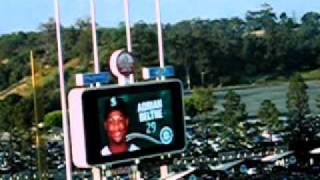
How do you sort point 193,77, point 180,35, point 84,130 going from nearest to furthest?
point 84,130, point 193,77, point 180,35

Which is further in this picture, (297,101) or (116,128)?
(297,101)

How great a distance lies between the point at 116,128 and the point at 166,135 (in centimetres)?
76

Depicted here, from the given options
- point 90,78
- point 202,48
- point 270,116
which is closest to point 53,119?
point 270,116

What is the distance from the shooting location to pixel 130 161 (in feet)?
35.7

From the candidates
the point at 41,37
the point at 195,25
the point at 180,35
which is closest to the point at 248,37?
the point at 195,25

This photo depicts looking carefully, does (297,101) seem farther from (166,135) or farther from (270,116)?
(166,135)

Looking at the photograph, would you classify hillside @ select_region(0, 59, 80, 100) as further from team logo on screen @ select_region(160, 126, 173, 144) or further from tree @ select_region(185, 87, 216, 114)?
team logo on screen @ select_region(160, 126, 173, 144)

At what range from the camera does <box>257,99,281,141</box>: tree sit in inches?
1005

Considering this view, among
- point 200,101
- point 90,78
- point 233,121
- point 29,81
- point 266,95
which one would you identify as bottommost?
point 233,121

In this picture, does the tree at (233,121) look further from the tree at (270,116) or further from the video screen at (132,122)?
the video screen at (132,122)

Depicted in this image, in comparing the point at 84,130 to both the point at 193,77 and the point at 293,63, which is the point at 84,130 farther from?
the point at 293,63

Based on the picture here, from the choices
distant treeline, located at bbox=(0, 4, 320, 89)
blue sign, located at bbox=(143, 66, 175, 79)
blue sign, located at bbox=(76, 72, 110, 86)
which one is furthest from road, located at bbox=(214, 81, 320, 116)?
blue sign, located at bbox=(76, 72, 110, 86)

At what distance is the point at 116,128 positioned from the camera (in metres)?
10.8

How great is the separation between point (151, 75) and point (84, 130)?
56.8 inches
